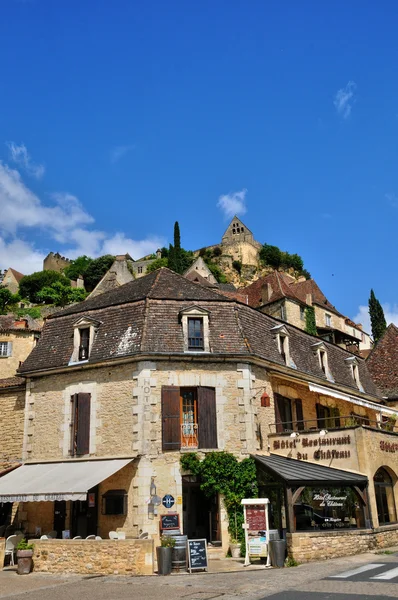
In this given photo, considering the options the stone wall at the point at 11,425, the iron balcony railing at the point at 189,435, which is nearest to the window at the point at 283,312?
the stone wall at the point at 11,425

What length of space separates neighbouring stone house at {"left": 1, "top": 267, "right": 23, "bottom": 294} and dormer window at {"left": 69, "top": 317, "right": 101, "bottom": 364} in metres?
79.6

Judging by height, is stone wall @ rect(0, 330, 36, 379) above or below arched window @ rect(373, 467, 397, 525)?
above

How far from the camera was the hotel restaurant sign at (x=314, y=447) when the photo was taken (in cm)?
1894

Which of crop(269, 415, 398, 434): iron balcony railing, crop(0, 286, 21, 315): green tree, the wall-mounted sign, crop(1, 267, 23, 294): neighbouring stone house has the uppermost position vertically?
crop(1, 267, 23, 294): neighbouring stone house

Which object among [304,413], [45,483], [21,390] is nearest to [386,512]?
[304,413]

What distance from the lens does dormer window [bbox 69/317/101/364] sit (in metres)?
20.2

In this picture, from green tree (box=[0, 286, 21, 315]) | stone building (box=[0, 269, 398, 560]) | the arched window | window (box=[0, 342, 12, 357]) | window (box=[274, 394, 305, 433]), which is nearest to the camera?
stone building (box=[0, 269, 398, 560])

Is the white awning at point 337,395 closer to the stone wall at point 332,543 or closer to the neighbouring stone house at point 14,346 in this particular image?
the stone wall at point 332,543

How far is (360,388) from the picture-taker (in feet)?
86.7

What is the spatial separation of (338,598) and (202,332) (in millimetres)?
11190

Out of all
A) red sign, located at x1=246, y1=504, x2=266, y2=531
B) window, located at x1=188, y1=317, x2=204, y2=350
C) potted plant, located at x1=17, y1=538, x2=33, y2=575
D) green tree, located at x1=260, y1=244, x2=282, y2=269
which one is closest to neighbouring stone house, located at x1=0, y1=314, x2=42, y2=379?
window, located at x1=188, y1=317, x2=204, y2=350

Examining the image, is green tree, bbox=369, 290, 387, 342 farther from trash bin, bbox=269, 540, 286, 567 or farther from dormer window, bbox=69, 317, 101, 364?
trash bin, bbox=269, 540, 286, 567

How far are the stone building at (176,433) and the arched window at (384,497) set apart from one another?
0.23ft

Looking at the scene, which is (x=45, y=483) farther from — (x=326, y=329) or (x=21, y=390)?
(x=326, y=329)
